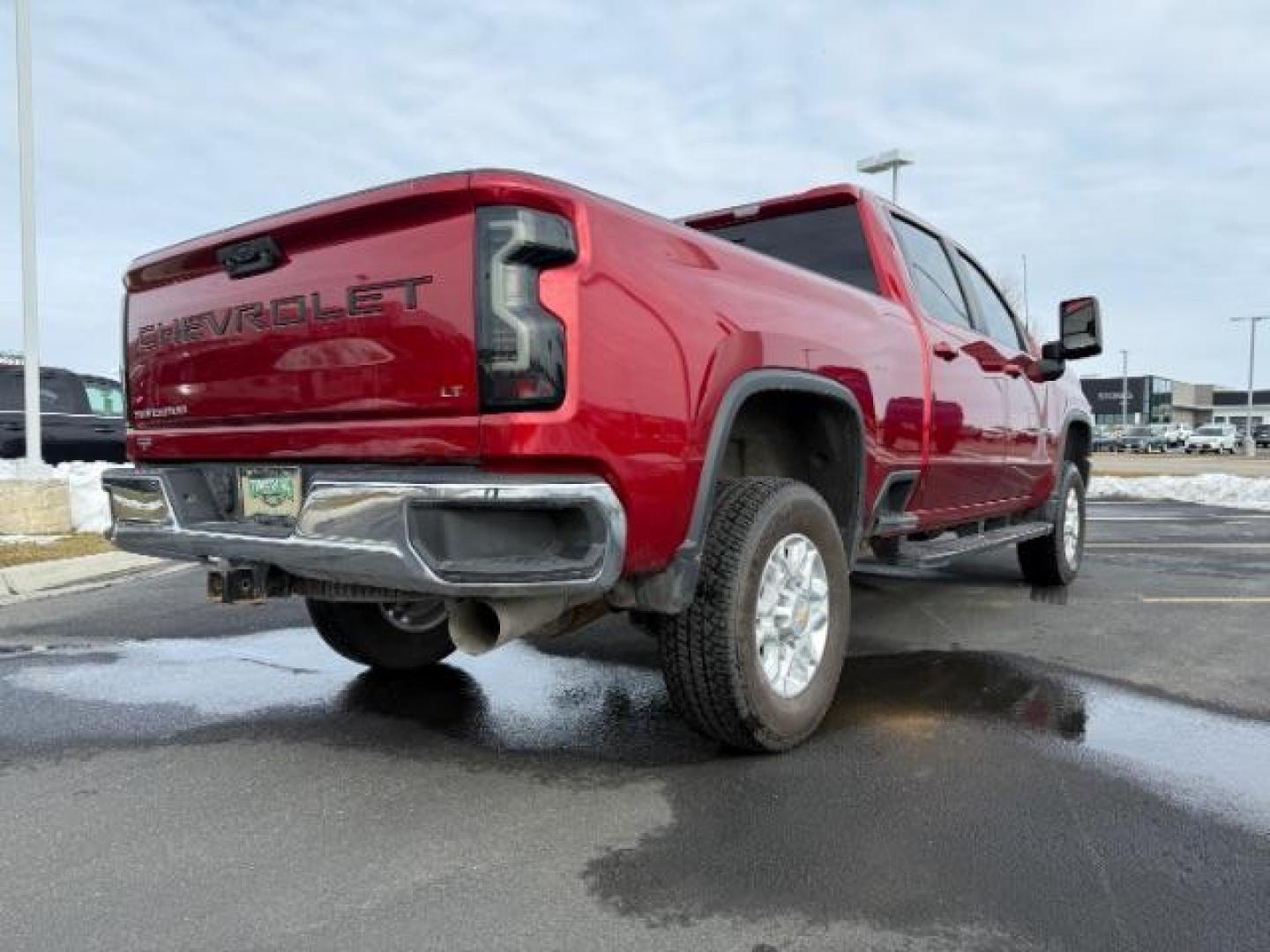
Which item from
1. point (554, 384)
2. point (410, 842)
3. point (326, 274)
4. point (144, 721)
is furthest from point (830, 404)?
point (144, 721)

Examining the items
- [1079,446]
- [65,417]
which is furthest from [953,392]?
→ [65,417]

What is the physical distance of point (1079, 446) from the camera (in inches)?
273

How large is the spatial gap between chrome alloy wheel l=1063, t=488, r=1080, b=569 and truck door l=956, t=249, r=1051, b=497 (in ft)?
1.91

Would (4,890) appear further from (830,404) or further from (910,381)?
(910,381)

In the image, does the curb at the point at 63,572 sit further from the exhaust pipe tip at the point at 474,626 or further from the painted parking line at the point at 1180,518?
the painted parking line at the point at 1180,518

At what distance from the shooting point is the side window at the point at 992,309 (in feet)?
17.5

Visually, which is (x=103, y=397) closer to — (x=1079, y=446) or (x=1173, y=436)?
(x=1079, y=446)

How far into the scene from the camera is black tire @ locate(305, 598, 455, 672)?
13.2 feet

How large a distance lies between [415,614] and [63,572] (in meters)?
4.60

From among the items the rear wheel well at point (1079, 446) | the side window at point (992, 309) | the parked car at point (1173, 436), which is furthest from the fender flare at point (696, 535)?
the parked car at point (1173, 436)

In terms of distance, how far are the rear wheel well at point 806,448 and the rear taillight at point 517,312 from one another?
1.13 meters

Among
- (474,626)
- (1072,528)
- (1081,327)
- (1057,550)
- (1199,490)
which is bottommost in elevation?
(1199,490)

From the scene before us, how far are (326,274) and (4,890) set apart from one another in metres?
1.72

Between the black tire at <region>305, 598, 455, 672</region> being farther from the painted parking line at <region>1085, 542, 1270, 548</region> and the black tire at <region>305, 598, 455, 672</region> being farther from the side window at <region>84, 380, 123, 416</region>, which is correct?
the side window at <region>84, 380, 123, 416</region>
